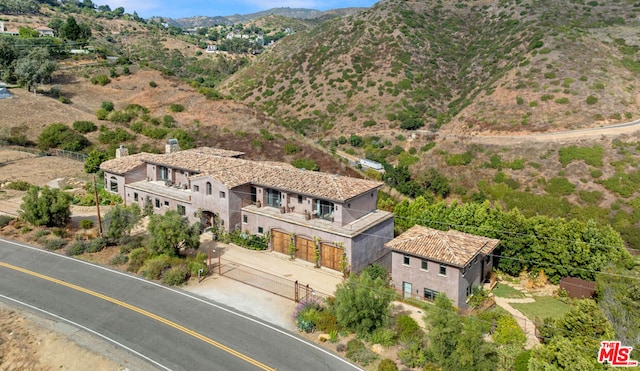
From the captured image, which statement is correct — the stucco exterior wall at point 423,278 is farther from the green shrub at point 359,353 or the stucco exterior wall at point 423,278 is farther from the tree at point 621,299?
the tree at point 621,299

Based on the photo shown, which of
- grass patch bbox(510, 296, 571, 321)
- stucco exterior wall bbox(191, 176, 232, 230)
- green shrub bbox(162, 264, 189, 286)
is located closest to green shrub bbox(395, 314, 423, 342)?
grass patch bbox(510, 296, 571, 321)

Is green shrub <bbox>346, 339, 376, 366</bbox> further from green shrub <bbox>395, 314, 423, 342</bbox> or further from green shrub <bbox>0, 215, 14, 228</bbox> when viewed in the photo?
green shrub <bbox>0, 215, 14, 228</bbox>

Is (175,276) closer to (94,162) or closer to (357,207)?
(357,207)

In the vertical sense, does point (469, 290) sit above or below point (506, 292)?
above

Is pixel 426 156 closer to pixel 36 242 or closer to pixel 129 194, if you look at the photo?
pixel 129 194

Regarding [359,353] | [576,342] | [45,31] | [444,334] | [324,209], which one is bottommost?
[359,353]

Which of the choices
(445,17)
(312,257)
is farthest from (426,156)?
(445,17)

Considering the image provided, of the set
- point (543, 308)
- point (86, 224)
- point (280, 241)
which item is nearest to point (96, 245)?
point (86, 224)

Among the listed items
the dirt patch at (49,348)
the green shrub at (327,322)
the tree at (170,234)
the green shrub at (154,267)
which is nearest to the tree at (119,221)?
the tree at (170,234)
